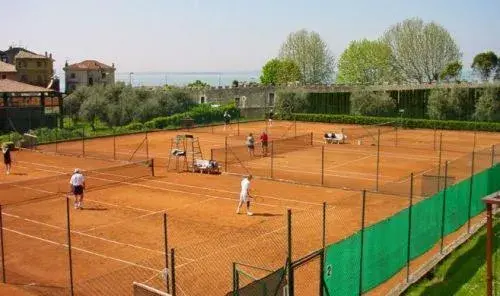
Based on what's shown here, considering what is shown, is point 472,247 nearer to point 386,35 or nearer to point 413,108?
point 413,108

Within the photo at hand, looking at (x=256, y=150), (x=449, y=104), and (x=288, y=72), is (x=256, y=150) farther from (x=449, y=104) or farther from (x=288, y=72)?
(x=288, y=72)

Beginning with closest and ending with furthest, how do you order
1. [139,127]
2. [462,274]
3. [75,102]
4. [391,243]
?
1. [391,243]
2. [462,274]
3. [139,127]
4. [75,102]

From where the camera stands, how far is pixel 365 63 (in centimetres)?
10525

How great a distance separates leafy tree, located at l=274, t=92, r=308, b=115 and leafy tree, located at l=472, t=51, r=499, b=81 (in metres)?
45.6

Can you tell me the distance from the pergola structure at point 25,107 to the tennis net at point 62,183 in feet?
75.3

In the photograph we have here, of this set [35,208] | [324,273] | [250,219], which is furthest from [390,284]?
[35,208]

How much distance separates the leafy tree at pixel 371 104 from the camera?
68250 mm

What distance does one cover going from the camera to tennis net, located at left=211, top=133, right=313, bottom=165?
37062mm

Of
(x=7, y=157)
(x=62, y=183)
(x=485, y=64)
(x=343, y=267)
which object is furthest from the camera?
(x=485, y=64)

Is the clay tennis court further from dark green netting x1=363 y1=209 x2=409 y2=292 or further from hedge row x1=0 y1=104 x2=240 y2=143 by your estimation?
hedge row x1=0 y1=104 x2=240 y2=143

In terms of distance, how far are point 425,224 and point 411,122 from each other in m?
46.5

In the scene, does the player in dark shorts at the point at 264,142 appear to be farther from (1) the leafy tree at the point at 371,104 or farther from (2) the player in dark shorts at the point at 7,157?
(1) the leafy tree at the point at 371,104

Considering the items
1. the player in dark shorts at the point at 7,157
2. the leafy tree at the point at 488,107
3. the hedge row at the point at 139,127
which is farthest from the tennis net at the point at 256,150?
the leafy tree at the point at 488,107

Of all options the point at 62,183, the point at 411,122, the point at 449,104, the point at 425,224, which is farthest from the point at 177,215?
the point at 449,104
